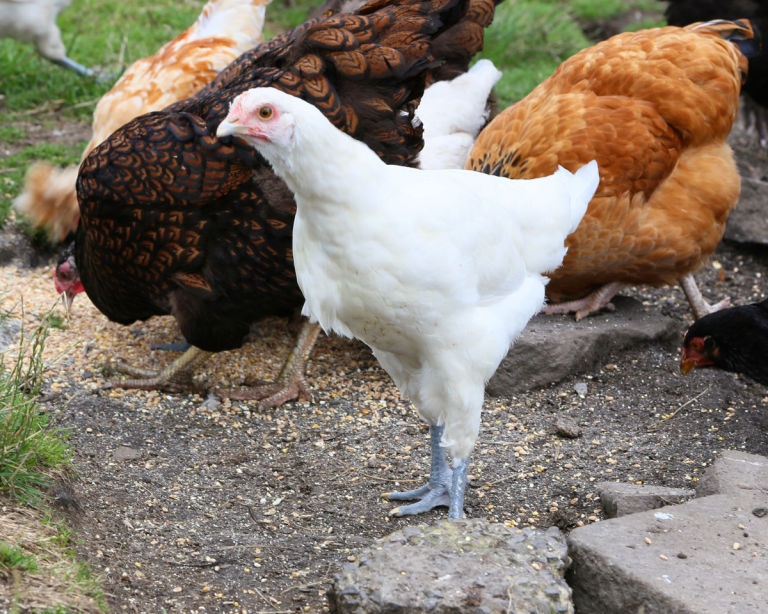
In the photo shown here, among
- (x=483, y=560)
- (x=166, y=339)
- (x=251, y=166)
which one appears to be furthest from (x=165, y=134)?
(x=483, y=560)

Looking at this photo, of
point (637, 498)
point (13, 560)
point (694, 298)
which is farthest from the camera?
point (694, 298)

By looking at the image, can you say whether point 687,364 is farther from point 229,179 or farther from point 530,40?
point 530,40

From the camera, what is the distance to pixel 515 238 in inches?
122

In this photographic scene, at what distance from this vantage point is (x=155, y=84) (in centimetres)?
541

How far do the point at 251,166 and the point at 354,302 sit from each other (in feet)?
3.97

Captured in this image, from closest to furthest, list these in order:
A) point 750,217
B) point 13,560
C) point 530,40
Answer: point 13,560 < point 750,217 < point 530,40

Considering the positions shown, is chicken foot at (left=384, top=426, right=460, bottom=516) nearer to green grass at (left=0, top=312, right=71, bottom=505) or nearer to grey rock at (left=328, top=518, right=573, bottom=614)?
grey rock at (left=328, top=518, right=573, bottom=614)

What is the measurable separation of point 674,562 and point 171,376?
2.49m

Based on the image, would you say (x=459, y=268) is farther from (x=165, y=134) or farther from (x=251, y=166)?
(x=165, y=134)

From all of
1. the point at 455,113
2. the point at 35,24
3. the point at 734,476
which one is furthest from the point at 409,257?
the point at 35,24

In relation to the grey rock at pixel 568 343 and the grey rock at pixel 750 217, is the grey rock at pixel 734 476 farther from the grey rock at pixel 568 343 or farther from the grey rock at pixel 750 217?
the grey rock at pixel 750 217

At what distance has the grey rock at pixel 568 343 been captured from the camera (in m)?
4.19

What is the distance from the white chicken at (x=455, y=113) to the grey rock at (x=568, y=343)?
1072 millimetres

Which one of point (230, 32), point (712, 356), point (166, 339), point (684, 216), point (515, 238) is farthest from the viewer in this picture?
point (230, 32)
